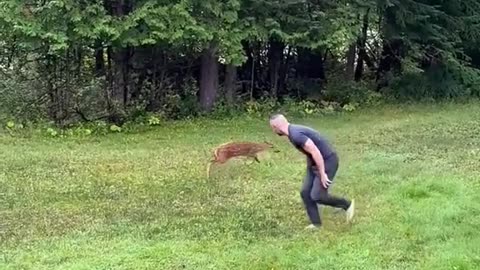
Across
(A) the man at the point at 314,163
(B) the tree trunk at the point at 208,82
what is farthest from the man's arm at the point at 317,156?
(B) the tree trunk at the point at 208,82

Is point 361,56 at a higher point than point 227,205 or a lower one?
higher

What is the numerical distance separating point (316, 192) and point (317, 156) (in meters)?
0.34

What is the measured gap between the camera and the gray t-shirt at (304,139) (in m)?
7.34

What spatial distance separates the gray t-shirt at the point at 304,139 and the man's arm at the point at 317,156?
1.4 inches

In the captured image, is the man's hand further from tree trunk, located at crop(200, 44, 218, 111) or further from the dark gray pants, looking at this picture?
tree trunk, located at crop(200, 44, 218, 111)

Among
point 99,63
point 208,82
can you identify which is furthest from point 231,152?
point 208,82

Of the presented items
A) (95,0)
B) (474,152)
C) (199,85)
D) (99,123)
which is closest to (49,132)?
A: (99,123)

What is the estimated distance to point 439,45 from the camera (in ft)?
55.3

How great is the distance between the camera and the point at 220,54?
14648mm

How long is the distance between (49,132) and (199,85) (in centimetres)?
316

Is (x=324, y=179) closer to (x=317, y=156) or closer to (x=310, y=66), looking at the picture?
(x=317, y=156)

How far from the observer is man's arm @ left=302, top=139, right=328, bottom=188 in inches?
289

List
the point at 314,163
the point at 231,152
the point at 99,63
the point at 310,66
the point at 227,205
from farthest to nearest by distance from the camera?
the point at 310,66, the point at 99,63, the point at 231,152, the point at 227,205, the point at 314,163

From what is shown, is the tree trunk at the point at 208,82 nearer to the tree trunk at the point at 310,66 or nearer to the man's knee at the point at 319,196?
the tree trunk at the point at 310,66
